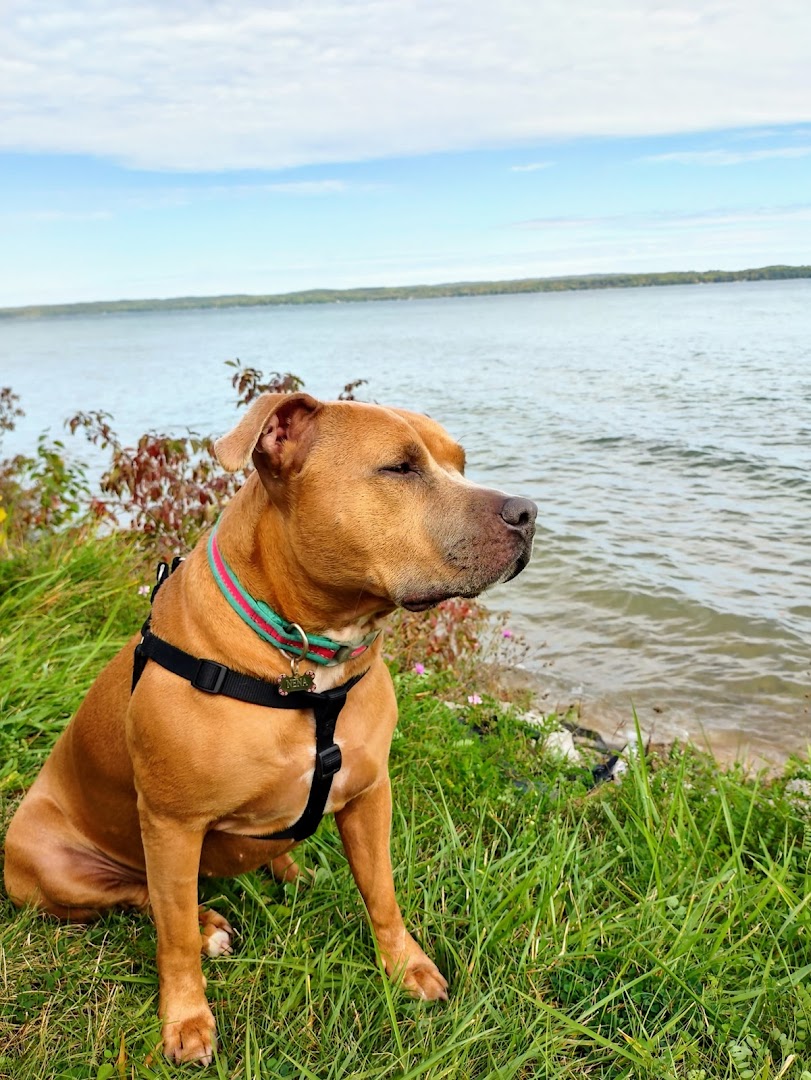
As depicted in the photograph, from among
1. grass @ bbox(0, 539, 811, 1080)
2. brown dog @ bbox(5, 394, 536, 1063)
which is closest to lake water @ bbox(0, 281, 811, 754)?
grass @ bbox(0, 539, 811, 1080)

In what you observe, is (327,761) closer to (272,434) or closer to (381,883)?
(381,883)

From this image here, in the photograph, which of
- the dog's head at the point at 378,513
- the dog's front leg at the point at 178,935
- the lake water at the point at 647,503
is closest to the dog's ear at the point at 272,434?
the dog's head at the point at 378,513

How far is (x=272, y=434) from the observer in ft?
8.11

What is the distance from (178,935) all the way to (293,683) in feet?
2.80

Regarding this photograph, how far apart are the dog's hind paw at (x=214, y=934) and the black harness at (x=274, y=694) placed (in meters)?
0.65

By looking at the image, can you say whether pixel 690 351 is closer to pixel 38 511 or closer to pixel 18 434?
pixel 18 434

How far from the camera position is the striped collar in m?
2.52

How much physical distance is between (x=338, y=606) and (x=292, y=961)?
1226 mm

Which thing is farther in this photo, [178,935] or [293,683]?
[178,935]

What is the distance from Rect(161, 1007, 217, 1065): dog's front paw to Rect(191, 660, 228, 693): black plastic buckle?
1.04 metres

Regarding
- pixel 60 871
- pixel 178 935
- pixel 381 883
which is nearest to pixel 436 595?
pixel 381 883

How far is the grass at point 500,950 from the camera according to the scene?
8.16ft

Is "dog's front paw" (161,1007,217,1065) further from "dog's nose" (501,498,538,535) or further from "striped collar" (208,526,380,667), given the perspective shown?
"dog's nose" (501,498,538,535)

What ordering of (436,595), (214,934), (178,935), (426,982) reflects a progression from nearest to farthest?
(436,595), (178,935), (426,982), (214,934)
